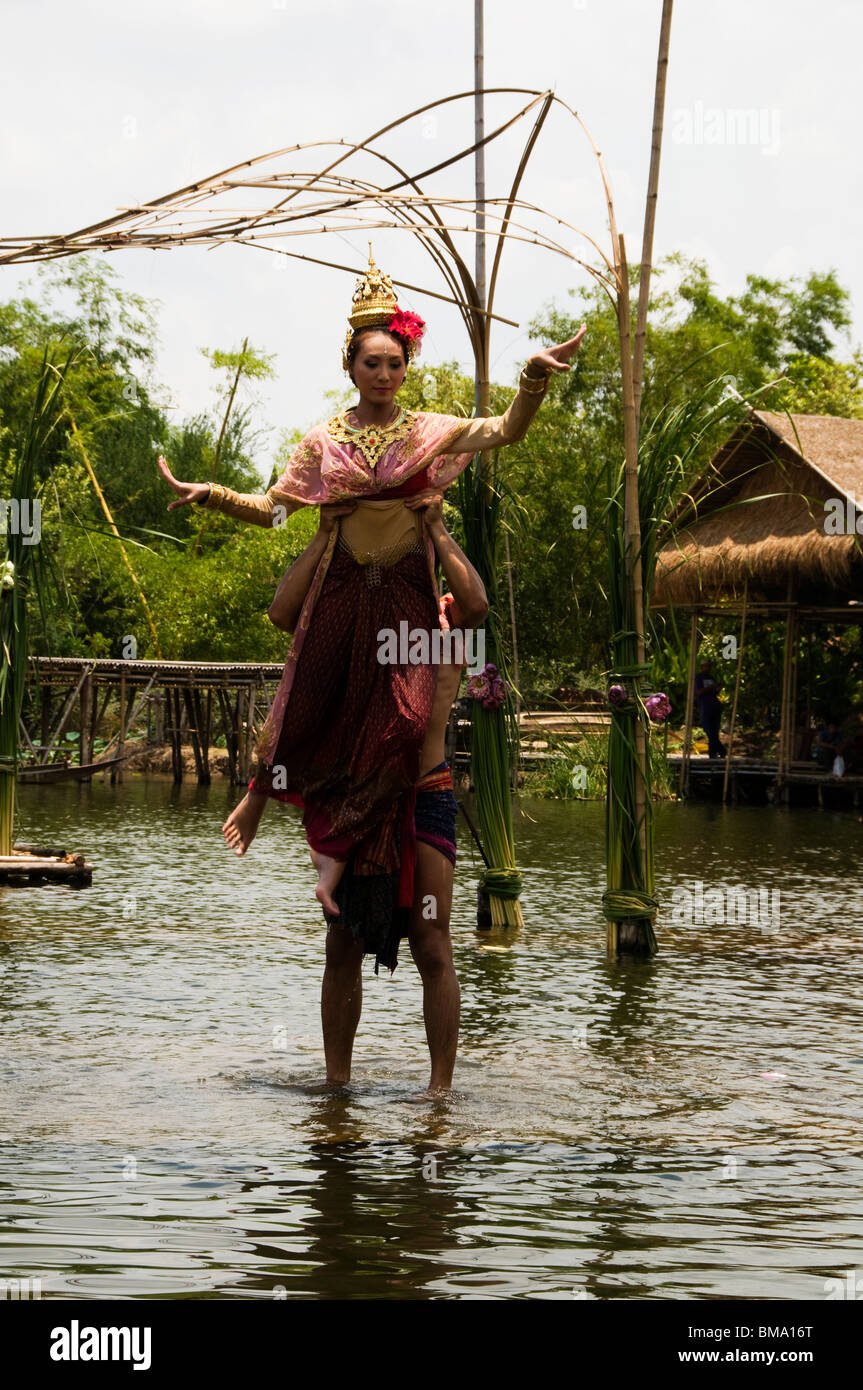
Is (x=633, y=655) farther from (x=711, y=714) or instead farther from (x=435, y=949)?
(x=711, y=714)

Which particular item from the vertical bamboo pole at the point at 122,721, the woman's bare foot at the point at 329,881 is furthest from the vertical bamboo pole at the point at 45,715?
the woman's bare foot at the point at 329,881

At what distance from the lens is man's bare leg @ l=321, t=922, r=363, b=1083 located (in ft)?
16.2

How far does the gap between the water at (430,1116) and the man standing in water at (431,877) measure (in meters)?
0.18

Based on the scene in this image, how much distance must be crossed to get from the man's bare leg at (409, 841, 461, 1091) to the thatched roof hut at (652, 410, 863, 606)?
1290 centimetres

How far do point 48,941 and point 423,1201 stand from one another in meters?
4.56

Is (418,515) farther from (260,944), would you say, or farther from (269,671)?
(269,671)

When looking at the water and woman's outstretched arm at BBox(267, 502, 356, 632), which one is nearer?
the water

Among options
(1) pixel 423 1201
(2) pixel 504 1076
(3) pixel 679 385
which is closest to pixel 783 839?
(2) pixel 504 1076

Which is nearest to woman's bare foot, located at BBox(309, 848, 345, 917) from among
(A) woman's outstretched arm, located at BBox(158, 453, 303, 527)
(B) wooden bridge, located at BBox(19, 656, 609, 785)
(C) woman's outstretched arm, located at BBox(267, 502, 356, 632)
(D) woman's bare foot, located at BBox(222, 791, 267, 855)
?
(D) woman's bare foot, located at BBox(222, 791, 267, 855)

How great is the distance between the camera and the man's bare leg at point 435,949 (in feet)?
15.8

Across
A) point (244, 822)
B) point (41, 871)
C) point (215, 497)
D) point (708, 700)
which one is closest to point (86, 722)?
point (708, 700)

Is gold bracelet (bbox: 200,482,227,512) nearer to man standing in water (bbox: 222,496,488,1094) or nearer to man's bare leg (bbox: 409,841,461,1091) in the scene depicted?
man standing in water (bbox: 222,496,488,1094)

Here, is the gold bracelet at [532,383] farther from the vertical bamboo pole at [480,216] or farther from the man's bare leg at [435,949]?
the vertical bamboo pole at [480,216]

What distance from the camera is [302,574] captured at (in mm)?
4984
